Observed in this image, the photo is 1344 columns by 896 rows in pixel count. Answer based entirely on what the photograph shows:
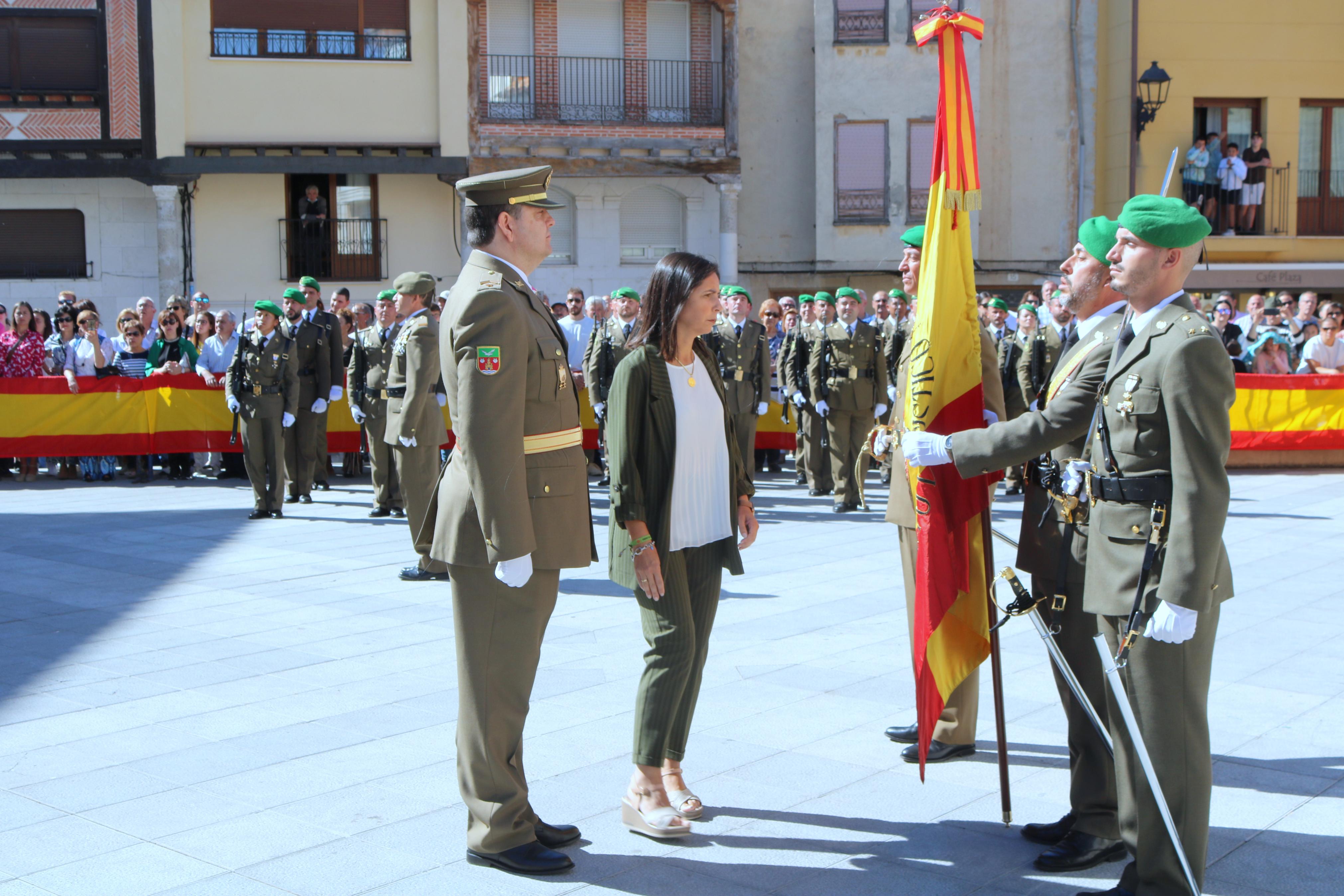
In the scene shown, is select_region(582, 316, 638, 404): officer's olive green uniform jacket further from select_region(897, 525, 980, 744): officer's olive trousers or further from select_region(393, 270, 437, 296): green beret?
select_region(897, 525, 980, 744): officer's olive trousers

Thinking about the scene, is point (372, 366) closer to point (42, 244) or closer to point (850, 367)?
point (850, 367)

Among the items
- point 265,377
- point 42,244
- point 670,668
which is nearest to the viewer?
point 670,668

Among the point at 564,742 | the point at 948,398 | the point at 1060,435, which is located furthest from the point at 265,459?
the point at 1060,435

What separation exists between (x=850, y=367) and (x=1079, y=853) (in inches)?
354

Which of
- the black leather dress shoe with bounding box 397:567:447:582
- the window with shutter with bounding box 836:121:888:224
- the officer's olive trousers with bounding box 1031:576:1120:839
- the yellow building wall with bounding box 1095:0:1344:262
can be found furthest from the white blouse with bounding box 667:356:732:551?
the yellow building wall with bounding box 1095:0:1344:262

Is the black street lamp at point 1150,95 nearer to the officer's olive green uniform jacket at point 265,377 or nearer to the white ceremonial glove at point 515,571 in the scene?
the officer's olive green uniform jacket at point 265,377

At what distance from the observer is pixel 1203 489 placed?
3424 millimetres

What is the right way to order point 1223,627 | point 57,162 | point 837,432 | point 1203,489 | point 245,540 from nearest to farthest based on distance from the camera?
point 1203,489
point 1223,627
point 245,540
point 837,432
point 57,162

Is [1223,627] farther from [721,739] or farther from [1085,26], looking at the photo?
[1085,26]

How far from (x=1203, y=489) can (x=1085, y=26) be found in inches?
987

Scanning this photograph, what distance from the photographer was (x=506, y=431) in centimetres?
386

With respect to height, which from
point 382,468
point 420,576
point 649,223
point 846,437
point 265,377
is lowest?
point 420,576

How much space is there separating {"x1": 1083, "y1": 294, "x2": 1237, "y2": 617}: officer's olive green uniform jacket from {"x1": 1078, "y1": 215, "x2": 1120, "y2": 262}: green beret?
47 cm

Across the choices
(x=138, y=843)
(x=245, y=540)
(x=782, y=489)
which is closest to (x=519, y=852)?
(x=138, y=843)
